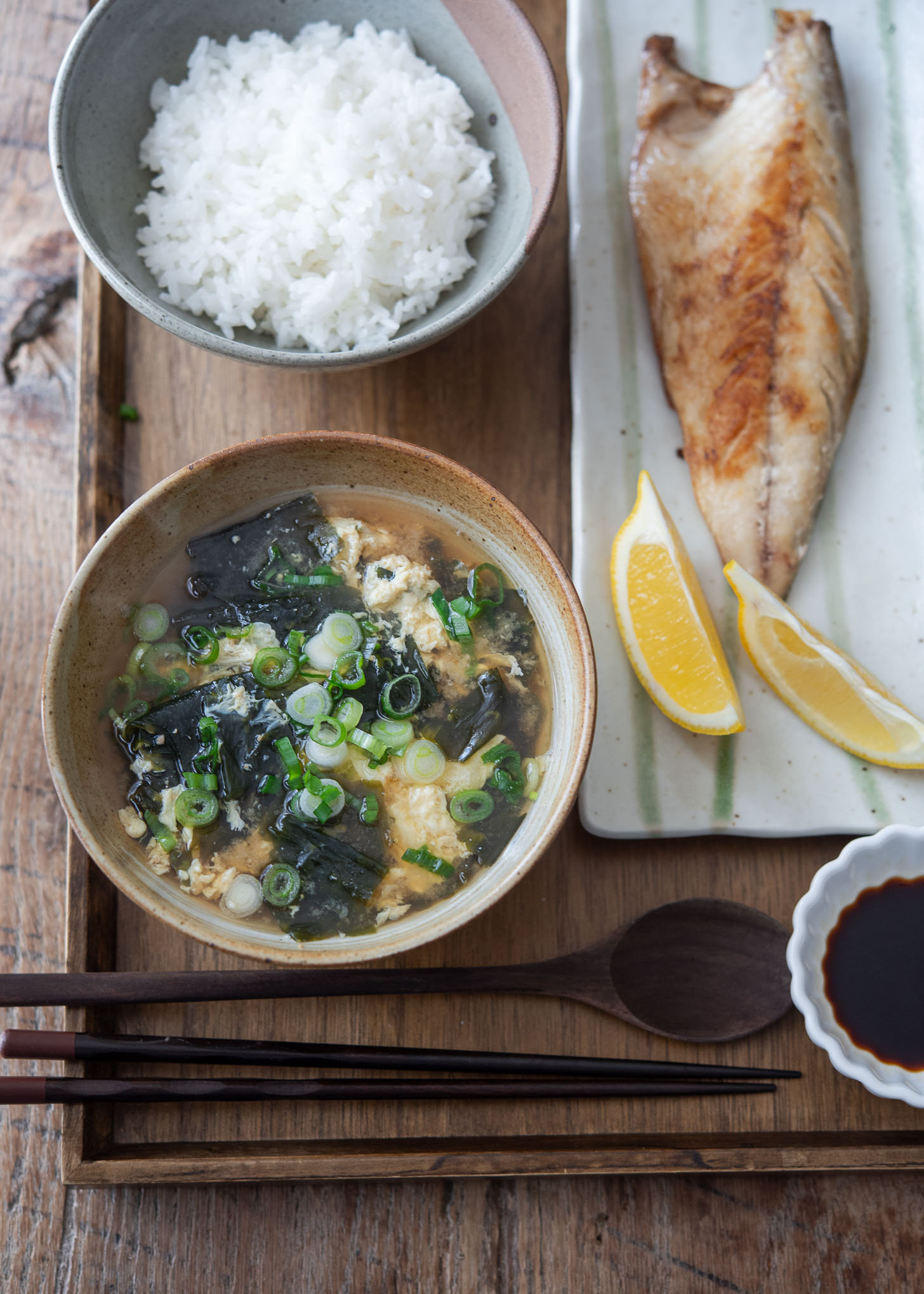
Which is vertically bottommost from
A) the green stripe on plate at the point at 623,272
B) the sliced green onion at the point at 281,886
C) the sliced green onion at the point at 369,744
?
the sliced green onion at the point at 281,886

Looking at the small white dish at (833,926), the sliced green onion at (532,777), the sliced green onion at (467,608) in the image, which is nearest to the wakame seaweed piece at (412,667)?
the sliced green onion at (467,608)

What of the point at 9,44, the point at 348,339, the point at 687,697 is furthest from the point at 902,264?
the point at 9,44

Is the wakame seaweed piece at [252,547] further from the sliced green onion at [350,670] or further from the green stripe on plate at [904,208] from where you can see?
the green stripe on plate at [904,208]

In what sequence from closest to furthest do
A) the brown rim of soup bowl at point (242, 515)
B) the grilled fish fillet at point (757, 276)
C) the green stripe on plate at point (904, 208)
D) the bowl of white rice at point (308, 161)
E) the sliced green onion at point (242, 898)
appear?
the brown rim of soup bowl at point (242, 515)
the sliced green onion at point (242, 898)
the bowl of white rice at point (308, 161)
the grilled fish fillet at point (757, 276)
the green stripe on plate at point (904, 208)

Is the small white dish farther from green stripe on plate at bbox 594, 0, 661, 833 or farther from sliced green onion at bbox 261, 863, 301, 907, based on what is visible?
sliced green onion at bbox 261, 863, 301, 907

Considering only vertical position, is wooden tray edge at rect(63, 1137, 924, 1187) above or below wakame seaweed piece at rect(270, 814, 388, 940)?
below

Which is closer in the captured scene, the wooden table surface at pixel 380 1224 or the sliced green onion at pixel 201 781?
the sliced green onion at pixel 201 781

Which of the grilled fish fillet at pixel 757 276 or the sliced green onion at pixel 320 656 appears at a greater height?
the grilled fish fillet at pixel 757 276

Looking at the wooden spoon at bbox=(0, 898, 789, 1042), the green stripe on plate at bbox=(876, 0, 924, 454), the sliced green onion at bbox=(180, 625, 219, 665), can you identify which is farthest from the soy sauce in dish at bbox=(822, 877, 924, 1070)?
the sliced green onion at bbox=(180, 625, 219, 665)
